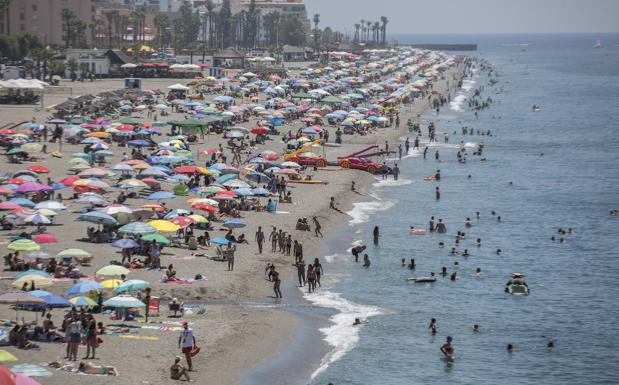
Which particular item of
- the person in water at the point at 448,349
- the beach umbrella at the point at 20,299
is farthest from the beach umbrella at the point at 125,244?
the person in water at the point at 448,349

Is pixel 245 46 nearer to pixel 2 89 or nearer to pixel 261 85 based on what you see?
pixel 261 85

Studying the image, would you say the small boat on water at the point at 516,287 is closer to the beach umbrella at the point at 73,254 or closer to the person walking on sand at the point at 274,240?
the person walking on sand at the point at 274,240

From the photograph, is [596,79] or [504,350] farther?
[596,79]

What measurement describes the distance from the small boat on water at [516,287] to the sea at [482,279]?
1.16 ft

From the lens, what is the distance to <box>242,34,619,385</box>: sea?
30.6 m

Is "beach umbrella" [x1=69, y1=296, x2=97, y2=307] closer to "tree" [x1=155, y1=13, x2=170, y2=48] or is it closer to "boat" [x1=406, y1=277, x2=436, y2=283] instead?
"boat" [x1=406, y1=277, x2=436, y2=283]

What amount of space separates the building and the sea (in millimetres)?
72613

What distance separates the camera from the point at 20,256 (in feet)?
116

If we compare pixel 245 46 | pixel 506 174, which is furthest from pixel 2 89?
pixel 245 46

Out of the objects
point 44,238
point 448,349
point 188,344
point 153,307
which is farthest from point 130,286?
point 448,349

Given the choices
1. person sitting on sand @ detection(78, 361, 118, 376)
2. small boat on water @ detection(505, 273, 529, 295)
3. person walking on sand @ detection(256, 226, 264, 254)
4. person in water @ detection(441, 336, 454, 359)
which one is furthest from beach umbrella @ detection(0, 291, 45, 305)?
small boat on water @ detection(505, 273, 529, 295)

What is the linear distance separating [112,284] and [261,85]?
8001cm

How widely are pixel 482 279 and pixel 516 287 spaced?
2189mm

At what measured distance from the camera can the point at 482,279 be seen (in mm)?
41250
